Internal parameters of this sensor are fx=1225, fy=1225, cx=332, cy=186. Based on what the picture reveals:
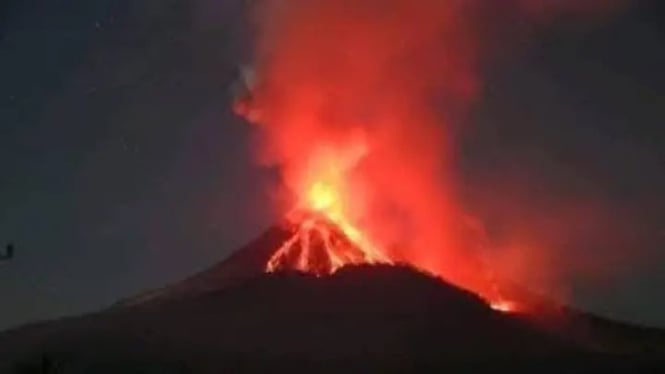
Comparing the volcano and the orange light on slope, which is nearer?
the volcano

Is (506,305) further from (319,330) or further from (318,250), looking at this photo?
(319,330)

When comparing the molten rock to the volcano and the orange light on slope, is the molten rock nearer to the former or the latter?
the volcano

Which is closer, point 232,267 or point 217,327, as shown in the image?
point 217,327

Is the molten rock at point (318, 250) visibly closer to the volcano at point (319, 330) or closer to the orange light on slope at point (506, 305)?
the volcano at point (319, 330)

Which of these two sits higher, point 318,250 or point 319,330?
point 318,250

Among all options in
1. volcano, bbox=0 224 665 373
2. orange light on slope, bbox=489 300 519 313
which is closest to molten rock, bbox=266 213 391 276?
volcano, bbox=0 224 665 373

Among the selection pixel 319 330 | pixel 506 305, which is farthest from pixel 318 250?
pixel 319 330

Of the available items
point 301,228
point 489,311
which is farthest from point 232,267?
point 489,311

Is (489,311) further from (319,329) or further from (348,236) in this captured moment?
(348,236)
